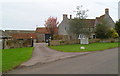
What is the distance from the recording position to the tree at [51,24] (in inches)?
2541

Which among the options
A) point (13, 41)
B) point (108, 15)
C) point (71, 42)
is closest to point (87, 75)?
point (13, 41)

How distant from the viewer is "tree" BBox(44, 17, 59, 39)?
6453cm

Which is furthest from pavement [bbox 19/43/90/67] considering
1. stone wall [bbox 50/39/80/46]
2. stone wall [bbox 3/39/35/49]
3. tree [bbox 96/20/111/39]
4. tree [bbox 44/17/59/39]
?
tree [bbox 44/17/59/39]

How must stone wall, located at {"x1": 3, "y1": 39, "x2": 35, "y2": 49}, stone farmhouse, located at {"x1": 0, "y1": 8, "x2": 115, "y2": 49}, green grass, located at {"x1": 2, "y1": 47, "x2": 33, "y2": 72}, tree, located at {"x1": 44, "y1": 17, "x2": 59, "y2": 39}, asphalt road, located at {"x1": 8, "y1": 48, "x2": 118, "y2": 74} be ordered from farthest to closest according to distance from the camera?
tree, located at {"x1": 44, "y1": 17, "x2": 59, "y2": 39} < stone farmhouse, located at {"x1": 0, "y1": 8, "x2": 115, "y2": 49} < stone wall, located at {"x1": 3, "y1": 39, "x2": 35, "y2": 49} < green grass, located at {"x1": 2, "y1": 47, "x2": 33, "y2": 72} < asphalt road, located at {"x1": 8, "y1": 48, "x2": 118, "y2": 74}

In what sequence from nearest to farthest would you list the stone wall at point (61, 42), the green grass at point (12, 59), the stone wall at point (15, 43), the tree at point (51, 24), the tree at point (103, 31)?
the green grass at point (12, 59) < the stone wall at point (15, 43) < the stone wall at point (61, 42) < the tree at point (103, 31) < the tree at point (51, 24)

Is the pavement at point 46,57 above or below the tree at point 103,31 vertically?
below

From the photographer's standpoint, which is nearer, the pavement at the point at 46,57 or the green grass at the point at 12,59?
the green grass at the point at 12,59

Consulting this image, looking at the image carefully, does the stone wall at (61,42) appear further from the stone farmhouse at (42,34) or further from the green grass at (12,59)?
the green grass at (12,59)

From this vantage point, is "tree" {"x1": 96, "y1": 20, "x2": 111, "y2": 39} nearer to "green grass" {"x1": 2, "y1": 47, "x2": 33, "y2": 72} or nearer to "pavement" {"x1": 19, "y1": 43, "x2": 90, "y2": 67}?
"pavement" {"x1": 19, "y1": 43, "x2": 90, "y2": 67}

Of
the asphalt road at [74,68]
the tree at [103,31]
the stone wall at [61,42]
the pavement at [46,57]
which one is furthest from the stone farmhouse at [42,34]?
the asphalt road at [74,68]

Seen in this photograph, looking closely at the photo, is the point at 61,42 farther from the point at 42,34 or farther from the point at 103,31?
the point at 42,34

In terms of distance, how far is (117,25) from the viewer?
45.5 metres

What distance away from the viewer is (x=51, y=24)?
66.0 metres

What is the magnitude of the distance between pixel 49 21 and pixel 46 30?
3.86m
